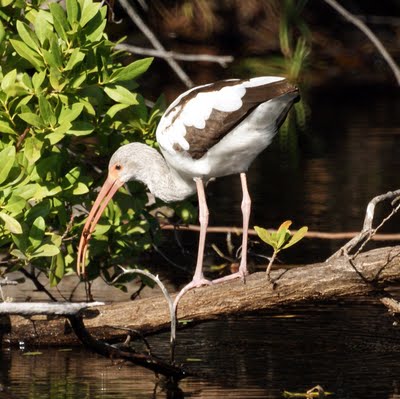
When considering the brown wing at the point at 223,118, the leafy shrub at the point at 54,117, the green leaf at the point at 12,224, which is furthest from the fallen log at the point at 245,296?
the brown wing at the point at 223,118

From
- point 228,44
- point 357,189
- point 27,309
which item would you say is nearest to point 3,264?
point 27,309

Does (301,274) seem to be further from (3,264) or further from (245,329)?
(3,264)

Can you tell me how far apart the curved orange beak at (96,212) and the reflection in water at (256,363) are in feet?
1.67

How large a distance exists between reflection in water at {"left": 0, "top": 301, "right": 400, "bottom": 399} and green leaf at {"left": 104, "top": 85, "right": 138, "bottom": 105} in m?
1.28

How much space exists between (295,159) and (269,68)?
7096mm

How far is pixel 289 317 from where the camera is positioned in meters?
7.23

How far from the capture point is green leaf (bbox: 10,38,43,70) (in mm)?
6422

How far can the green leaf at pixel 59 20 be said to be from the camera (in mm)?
6281

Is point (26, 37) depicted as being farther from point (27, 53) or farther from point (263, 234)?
point (263, 234)

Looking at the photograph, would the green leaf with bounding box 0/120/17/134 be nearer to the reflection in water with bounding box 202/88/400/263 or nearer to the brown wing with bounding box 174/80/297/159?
the brown wing with bounding box 174/80/297/159

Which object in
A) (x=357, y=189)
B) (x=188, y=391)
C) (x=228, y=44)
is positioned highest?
(x=228, y=44)

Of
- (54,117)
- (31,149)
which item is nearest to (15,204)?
(31,149)

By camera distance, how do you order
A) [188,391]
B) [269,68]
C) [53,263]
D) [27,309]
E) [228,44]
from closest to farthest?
[27,309], [188,391], [269,68], [53,263], [228,44]

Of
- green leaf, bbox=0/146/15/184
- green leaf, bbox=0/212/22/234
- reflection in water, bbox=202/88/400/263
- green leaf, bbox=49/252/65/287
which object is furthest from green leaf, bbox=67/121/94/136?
reflection in water, bbox=202/88/400/263
